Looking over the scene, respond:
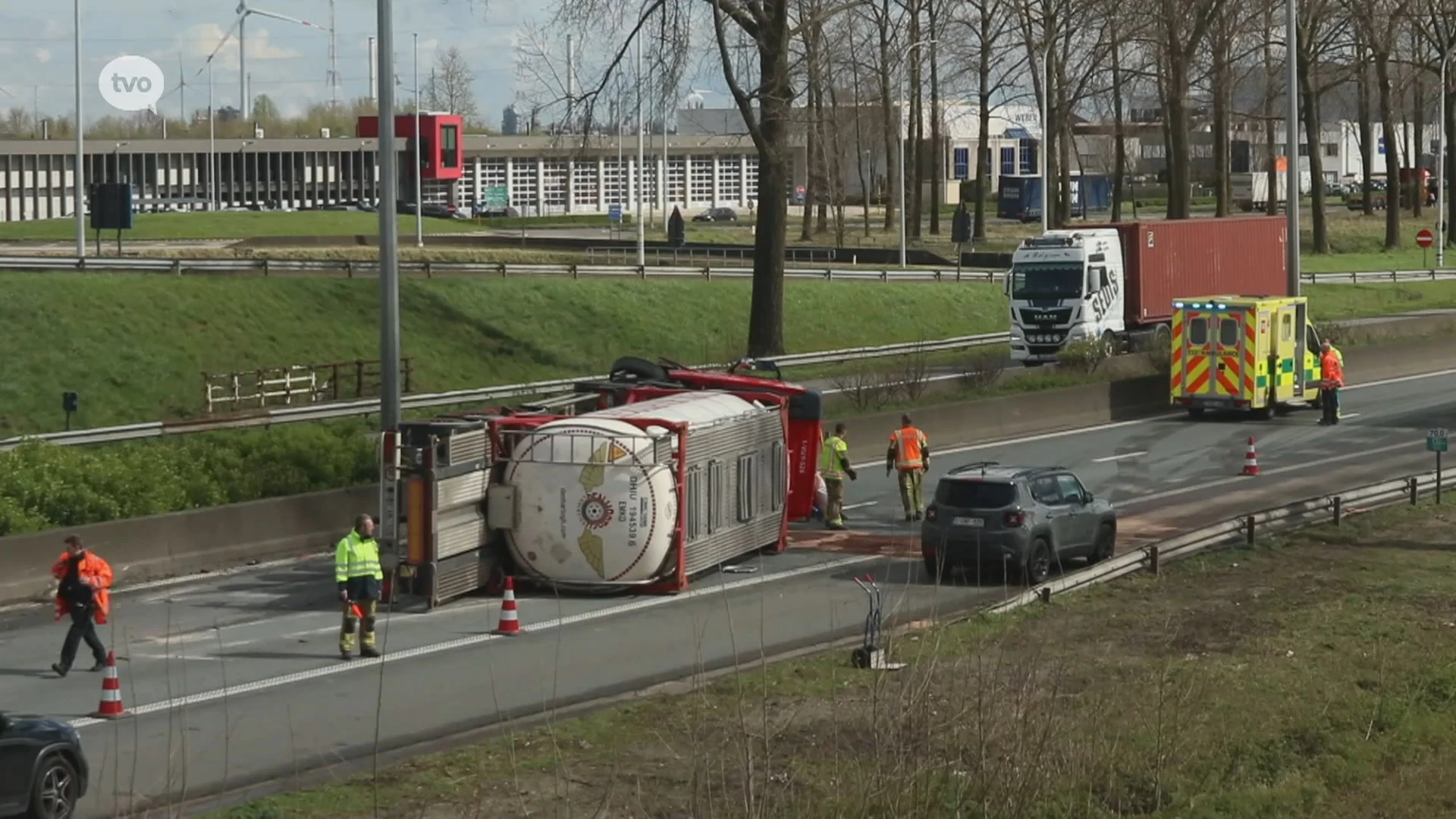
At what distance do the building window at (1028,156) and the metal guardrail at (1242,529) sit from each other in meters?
123

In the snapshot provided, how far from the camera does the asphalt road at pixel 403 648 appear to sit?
1623cm

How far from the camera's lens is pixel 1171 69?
6881 cm

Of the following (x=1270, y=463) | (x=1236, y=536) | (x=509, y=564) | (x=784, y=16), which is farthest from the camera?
(x=784, y=16)

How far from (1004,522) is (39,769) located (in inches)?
520

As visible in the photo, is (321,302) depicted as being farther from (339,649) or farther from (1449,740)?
(1449,740)

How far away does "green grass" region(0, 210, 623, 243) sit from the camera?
274 feet

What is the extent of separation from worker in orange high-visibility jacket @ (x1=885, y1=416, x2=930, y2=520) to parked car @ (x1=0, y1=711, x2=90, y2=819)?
16.9 meters

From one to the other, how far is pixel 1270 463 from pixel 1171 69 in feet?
118

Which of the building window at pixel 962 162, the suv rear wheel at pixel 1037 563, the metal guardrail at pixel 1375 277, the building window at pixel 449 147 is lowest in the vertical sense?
the suv rear wheel at pixel 1037 563

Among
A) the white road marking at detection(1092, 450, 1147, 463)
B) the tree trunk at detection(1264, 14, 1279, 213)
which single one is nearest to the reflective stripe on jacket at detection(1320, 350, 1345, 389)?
the white road marking at detection(1092, 450, 1147, 463)

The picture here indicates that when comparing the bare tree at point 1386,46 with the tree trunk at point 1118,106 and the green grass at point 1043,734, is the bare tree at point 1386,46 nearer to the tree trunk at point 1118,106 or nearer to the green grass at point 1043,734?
the tree trunk at point 1118,106

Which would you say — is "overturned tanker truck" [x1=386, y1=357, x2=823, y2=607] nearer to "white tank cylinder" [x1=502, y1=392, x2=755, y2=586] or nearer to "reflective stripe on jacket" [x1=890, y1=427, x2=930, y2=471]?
"white tank cylinder" [x1=502, y1=392, x2=755, y2=586]

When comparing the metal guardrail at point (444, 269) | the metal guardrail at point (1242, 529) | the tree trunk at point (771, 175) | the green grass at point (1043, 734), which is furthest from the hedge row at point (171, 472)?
the metal guardrail at point (444, 269)

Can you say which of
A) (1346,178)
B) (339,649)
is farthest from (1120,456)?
(1346,178)
